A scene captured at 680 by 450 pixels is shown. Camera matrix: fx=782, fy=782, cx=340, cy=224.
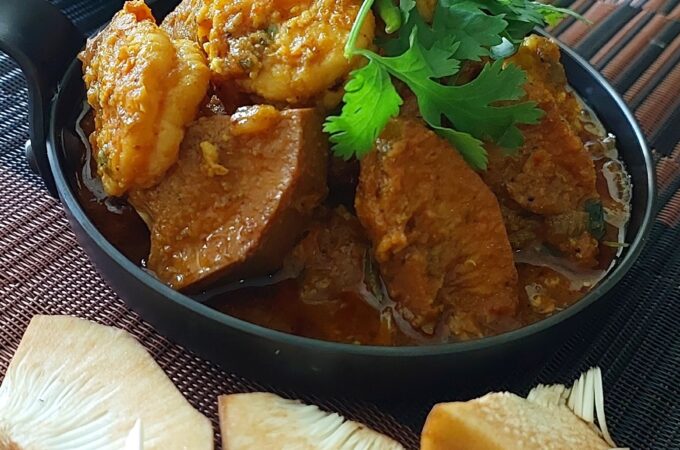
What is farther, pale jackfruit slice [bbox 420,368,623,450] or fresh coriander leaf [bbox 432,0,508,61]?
fresh coriander leaf [bbox 432,0,508,61]

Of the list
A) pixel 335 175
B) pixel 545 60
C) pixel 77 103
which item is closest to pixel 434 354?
pixel 335 175

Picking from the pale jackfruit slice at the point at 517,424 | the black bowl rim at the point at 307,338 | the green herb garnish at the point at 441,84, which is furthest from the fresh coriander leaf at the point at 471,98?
the pale jackfruit slice at the point at 517,424

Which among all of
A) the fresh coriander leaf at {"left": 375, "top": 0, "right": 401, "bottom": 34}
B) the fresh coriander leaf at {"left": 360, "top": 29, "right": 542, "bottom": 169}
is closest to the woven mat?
the fresh coriander leaf at {"left": 360, "top": 29, "right": 542, "bottom": 169}

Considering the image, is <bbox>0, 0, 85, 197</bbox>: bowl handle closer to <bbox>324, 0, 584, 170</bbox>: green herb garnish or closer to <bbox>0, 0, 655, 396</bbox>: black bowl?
Answer: <bbox>0, 0, 655, 396</bbox>: black bowl

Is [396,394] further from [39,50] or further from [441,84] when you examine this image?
[39,50]

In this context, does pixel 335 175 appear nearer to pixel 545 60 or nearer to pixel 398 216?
pixel 398 216
